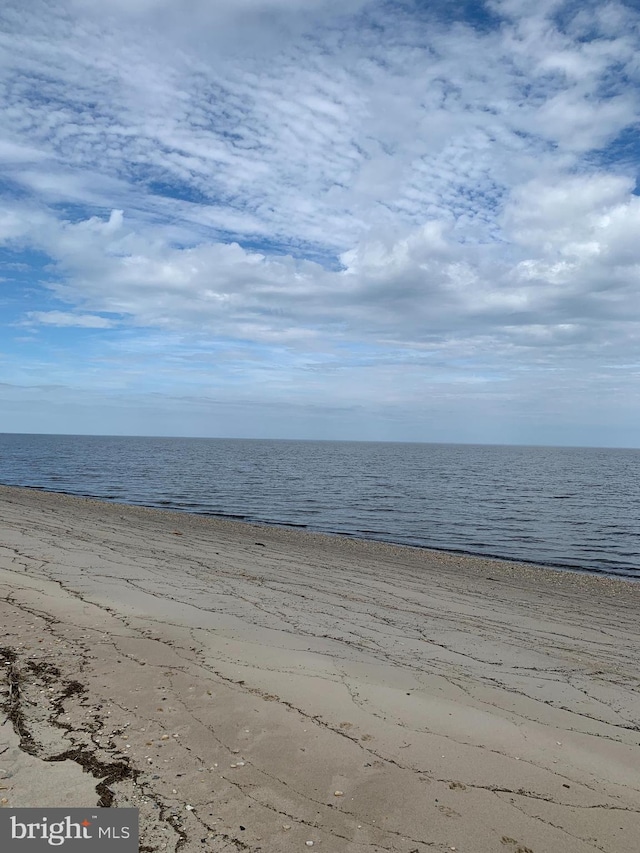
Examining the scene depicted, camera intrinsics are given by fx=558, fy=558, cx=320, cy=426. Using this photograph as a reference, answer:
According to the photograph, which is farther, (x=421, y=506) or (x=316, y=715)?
(x=421, y=506)

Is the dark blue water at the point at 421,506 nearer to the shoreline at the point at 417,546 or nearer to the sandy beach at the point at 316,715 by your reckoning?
the shoreline at the point at 417,546

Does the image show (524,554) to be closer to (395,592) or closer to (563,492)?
(395,592)

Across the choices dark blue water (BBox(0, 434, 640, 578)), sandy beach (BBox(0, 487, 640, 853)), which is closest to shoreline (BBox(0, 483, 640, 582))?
dark blue water (BBox(0, 434, 640, 578))

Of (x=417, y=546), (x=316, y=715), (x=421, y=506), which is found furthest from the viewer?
(x=421, y=506)

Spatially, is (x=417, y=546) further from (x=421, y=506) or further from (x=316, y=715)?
(x=316, y=715)

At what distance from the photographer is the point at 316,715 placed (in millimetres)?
5680

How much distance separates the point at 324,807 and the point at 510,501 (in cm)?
3611

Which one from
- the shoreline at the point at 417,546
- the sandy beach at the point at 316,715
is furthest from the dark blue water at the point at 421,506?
the sandy beach at the point at 316,715

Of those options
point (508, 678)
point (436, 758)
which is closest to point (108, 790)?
point (436, 758)

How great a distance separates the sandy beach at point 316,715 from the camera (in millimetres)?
4070

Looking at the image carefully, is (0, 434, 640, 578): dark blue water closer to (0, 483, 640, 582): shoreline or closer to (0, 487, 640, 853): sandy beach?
(0, 483, 640, 582): shoreline

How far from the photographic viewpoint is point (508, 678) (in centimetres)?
730

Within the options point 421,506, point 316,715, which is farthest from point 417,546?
point 316,715

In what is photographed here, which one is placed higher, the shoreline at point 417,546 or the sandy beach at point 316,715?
the sandy beach at point 316,715
